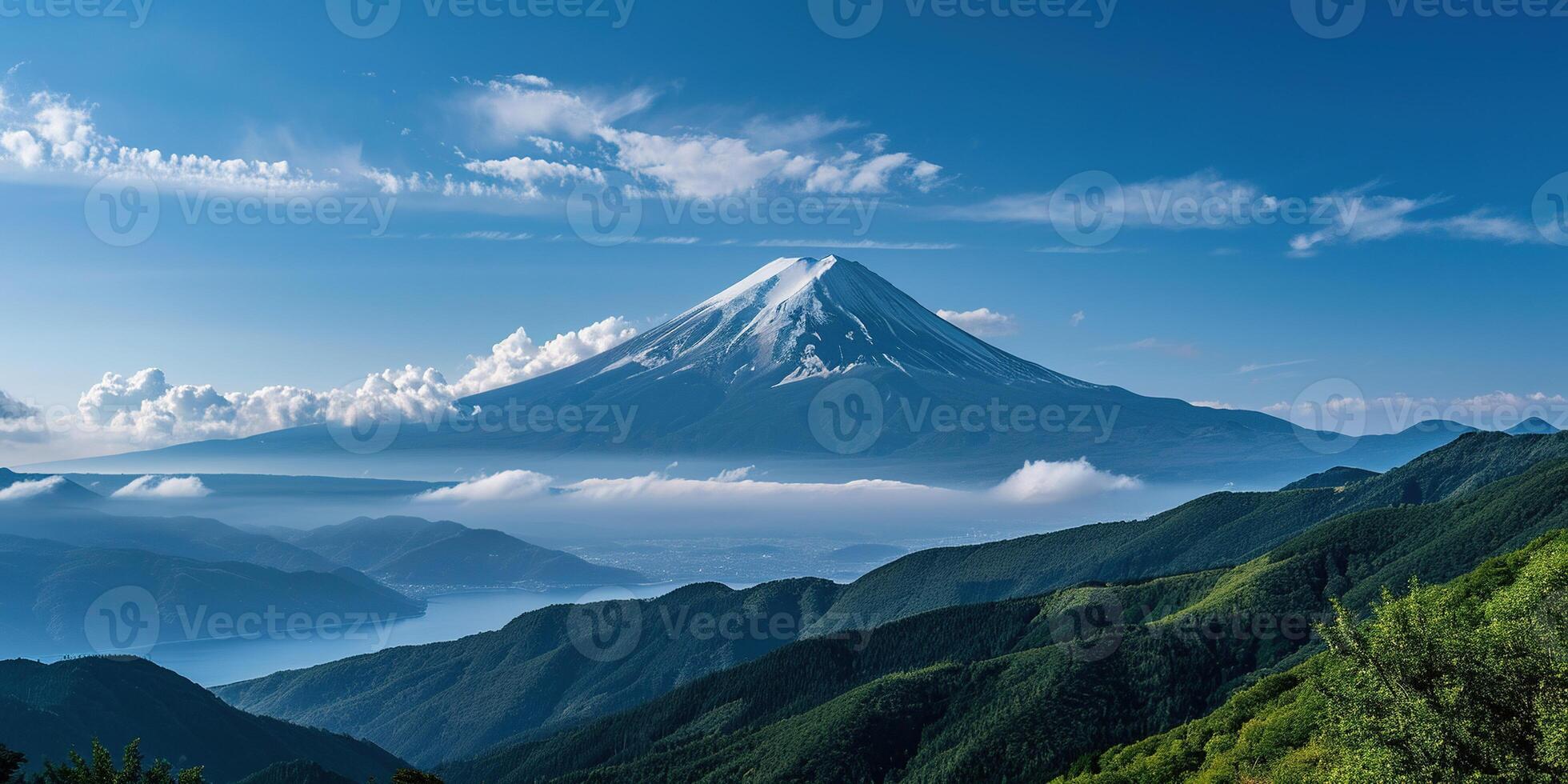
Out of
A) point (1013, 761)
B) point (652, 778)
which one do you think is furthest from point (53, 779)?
point (652, 778)

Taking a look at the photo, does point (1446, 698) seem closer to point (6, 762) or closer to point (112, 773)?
point (112, 773)

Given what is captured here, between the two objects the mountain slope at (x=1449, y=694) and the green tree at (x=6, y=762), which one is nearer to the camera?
the mountain slope at (x=1449, y=694)

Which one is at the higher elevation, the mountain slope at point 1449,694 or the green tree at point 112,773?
the mountain slope at point 1449,694

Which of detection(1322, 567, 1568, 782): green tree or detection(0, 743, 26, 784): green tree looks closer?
detection(1322, 567, 1568, 782): green tree

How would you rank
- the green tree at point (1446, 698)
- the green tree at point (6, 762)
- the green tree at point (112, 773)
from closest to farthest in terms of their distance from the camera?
the green tree at point (1446, 698) → the green tree at point (112, 773) → the green tree at point (6, 762)

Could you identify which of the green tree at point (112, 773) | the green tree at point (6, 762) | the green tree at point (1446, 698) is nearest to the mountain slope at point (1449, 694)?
the green tree at point (1446, 698)

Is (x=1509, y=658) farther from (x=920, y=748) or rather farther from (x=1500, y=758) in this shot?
(x=920, y=748)

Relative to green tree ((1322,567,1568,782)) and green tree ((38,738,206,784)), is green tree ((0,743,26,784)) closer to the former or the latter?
green tree ((38,738,206,784))

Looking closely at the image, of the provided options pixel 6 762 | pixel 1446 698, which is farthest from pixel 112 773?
pixel 1446 698

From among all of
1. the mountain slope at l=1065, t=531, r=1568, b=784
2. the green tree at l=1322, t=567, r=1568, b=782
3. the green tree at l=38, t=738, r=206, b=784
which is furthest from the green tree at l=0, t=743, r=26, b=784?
the mountain slope at l=1065, t=531, r=1568, b=784

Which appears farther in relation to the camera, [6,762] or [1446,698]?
[6,762]

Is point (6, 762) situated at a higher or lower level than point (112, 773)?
higher

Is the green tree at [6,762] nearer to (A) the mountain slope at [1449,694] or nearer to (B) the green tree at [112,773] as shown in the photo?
(B) the green tree at [112,773]
